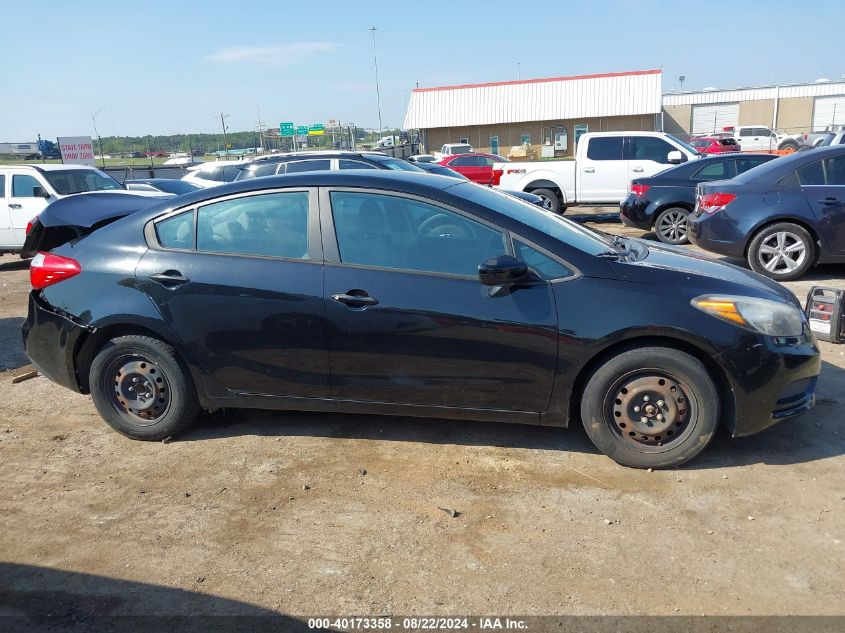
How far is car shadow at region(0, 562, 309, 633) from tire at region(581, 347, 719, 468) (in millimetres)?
1968

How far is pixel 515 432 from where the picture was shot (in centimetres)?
444

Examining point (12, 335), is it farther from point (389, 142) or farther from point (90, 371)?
point (389, 142)

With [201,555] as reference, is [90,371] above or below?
above

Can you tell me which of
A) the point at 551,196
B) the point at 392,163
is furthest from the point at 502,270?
the point at 551,196

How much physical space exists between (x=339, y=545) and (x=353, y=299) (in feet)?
4.48

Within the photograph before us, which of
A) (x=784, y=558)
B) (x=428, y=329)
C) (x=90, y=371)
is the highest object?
(x=428, y=329)

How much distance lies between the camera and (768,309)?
385 cm

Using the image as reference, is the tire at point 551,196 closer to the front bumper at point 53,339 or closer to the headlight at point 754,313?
the headlight at point 754,313

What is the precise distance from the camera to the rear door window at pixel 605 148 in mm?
14594

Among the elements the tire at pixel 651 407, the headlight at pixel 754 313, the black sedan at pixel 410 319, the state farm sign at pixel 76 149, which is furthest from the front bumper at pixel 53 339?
the state farm sign at pixel 76 149

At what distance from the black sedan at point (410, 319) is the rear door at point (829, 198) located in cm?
441

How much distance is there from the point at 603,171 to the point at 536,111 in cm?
3482

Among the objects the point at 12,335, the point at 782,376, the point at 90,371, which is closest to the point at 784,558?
the point at 782,376

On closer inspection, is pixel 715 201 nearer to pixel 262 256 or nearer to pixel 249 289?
pixel 262 256
